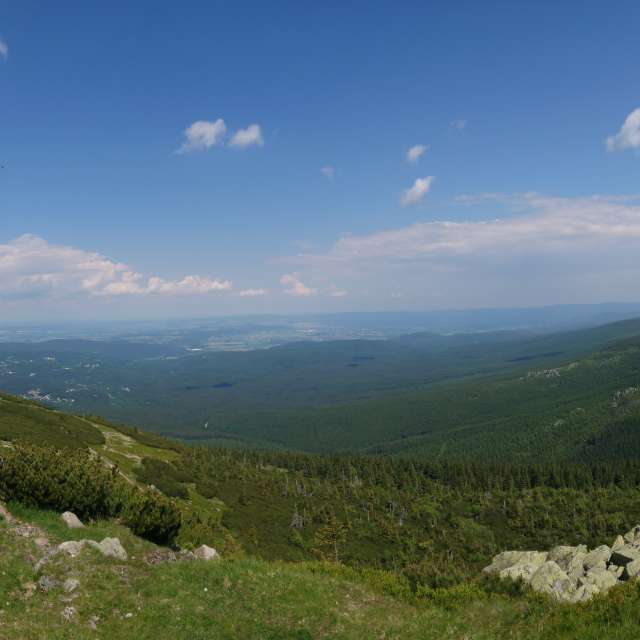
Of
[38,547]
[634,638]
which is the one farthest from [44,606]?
[634,638]

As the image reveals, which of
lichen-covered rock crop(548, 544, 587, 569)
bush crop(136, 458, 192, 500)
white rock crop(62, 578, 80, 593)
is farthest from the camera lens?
bush crop(136, 458, 192, 500)

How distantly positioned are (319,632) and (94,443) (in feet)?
207

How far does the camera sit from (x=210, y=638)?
14688mm

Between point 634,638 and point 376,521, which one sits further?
point 376,521

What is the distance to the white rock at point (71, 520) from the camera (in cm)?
2144

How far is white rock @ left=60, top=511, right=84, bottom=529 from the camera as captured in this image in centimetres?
2144

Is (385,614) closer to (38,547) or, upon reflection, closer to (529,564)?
(38,547)

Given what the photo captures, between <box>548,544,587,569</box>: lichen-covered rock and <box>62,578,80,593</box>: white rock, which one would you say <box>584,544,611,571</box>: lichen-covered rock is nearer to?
<box>548,544,587,569</box>: lichen-covered rock

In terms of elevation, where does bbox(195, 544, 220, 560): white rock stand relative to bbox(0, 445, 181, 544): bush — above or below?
below

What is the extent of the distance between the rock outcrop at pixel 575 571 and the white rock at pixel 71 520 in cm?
2245

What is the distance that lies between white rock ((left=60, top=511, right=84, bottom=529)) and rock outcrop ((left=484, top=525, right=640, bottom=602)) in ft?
73.7

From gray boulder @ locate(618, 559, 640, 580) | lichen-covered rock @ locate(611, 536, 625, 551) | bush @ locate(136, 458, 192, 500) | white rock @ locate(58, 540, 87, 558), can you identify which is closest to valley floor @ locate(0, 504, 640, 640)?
white rock @ locate(58, 540, 87, 558)

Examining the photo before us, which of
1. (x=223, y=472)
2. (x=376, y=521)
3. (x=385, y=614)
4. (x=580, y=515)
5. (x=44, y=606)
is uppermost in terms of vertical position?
(x=44, y=606)

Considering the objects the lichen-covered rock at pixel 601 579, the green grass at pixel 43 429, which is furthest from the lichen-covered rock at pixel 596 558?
the green grass at pixel 43 429
